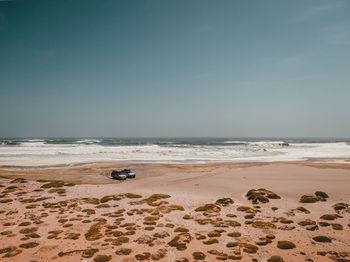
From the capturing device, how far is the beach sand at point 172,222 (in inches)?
534

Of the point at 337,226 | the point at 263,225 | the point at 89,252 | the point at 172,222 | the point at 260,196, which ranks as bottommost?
the point at 172,222

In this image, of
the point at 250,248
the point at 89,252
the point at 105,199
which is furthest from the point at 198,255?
the point at 105,199

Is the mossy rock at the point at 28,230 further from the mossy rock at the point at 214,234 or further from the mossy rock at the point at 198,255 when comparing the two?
the mossy rock at the point at 214,234

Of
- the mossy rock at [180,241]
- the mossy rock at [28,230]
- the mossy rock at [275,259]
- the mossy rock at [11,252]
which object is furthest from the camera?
the mossy rock at [28,230]

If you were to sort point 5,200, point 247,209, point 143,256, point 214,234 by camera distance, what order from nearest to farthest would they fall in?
1. point 143,256
2. point 214,234
3. point 247,209
4. point 5,200

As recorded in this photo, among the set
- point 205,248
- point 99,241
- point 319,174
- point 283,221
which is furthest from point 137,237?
point 319,174

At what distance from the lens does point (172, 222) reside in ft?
60.8

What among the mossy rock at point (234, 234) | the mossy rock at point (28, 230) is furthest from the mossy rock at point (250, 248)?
the mossy rock at point (28, 230)

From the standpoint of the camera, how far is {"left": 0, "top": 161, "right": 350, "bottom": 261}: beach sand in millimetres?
13562

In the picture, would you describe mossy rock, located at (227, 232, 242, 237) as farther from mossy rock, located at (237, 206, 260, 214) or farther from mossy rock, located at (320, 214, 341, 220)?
mossy rock, located at (320, 214, 341, 220)

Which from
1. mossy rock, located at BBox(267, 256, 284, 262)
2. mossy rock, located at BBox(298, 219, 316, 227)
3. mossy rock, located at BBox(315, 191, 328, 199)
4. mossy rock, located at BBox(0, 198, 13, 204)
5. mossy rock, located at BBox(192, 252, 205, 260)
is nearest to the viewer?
mossy rock, located at BBox(267, 256, 284, 262)

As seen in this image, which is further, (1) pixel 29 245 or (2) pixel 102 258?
(1) pixel 29 245

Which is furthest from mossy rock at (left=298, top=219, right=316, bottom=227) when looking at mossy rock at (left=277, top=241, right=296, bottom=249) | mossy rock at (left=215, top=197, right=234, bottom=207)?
mossy rock at (left=215, top=197, right=234, bottom=207)

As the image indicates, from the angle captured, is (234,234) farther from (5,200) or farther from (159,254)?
(5,200)
